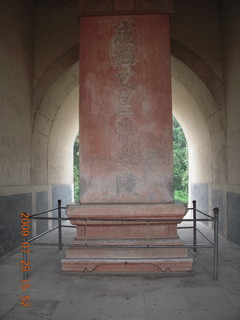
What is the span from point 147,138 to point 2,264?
115 inches

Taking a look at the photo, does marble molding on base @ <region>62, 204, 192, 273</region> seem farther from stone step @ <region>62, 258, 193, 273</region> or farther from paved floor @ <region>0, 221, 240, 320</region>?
paved floor @ <region>0, 221, 240, 320</region>

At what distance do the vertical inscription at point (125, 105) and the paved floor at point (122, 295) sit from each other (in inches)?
50.1

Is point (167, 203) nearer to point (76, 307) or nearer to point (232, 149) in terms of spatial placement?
point (76, 307)

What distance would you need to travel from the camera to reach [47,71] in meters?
7.89

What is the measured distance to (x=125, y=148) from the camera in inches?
196

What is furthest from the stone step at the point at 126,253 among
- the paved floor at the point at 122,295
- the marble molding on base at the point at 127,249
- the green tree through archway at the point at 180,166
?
the green tree through archway at the point at 180,166

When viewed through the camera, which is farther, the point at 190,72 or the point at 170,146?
the point at 190,72

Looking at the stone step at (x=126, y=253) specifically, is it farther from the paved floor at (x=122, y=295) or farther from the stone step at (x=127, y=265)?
the paved floor at (x=122, y=295)

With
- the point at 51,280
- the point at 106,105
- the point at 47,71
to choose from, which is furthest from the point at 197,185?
the point at 51,280

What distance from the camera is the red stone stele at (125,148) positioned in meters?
4.61

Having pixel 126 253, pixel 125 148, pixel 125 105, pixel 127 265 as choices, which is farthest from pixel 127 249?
pixel 125 105

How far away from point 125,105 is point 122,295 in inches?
101

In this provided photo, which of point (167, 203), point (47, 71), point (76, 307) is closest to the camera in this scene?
point (76, 307)

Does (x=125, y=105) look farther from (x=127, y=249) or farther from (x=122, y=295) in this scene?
(x=122, y=295)
